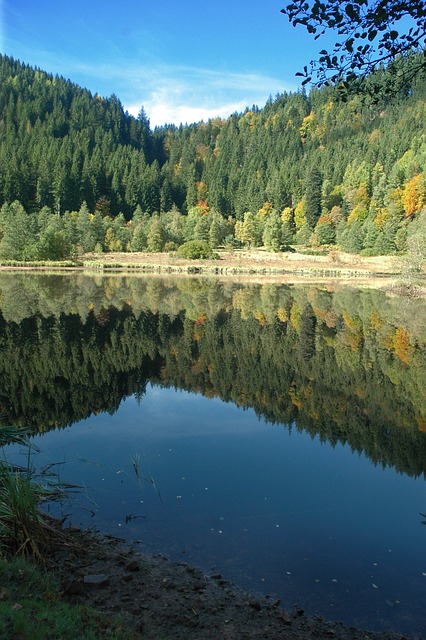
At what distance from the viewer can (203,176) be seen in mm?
136875

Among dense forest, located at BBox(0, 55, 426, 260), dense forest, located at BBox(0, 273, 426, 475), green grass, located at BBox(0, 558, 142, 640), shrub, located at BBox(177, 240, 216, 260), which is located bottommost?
dense forest, located at BBox(0, 273, 426, 475)

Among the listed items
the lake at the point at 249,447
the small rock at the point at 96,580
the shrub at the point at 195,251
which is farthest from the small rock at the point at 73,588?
the shrub at the point at 195,251

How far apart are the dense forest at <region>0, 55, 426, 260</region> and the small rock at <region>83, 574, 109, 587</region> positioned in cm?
4258

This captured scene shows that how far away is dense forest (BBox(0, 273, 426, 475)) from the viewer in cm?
1062

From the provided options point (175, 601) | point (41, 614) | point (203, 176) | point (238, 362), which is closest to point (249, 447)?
point (175, 601)

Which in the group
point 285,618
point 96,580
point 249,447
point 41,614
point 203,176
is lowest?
point 249,447

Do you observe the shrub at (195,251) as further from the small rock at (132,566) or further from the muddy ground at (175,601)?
the small rock at (132,566)

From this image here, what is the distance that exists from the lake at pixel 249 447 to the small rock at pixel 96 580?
3.12 ft

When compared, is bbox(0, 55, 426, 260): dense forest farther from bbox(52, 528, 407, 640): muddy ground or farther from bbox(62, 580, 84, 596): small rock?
bbox(62, 580, 84, 596): small rock

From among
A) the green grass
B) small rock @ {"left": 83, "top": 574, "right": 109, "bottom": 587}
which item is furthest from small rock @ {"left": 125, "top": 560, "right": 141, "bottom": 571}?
the green grass

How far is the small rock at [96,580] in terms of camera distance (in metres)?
4.63

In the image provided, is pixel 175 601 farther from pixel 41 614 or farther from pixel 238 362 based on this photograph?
pixel 238 362

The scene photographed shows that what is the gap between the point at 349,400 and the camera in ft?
40.0

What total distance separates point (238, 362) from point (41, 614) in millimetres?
12397
